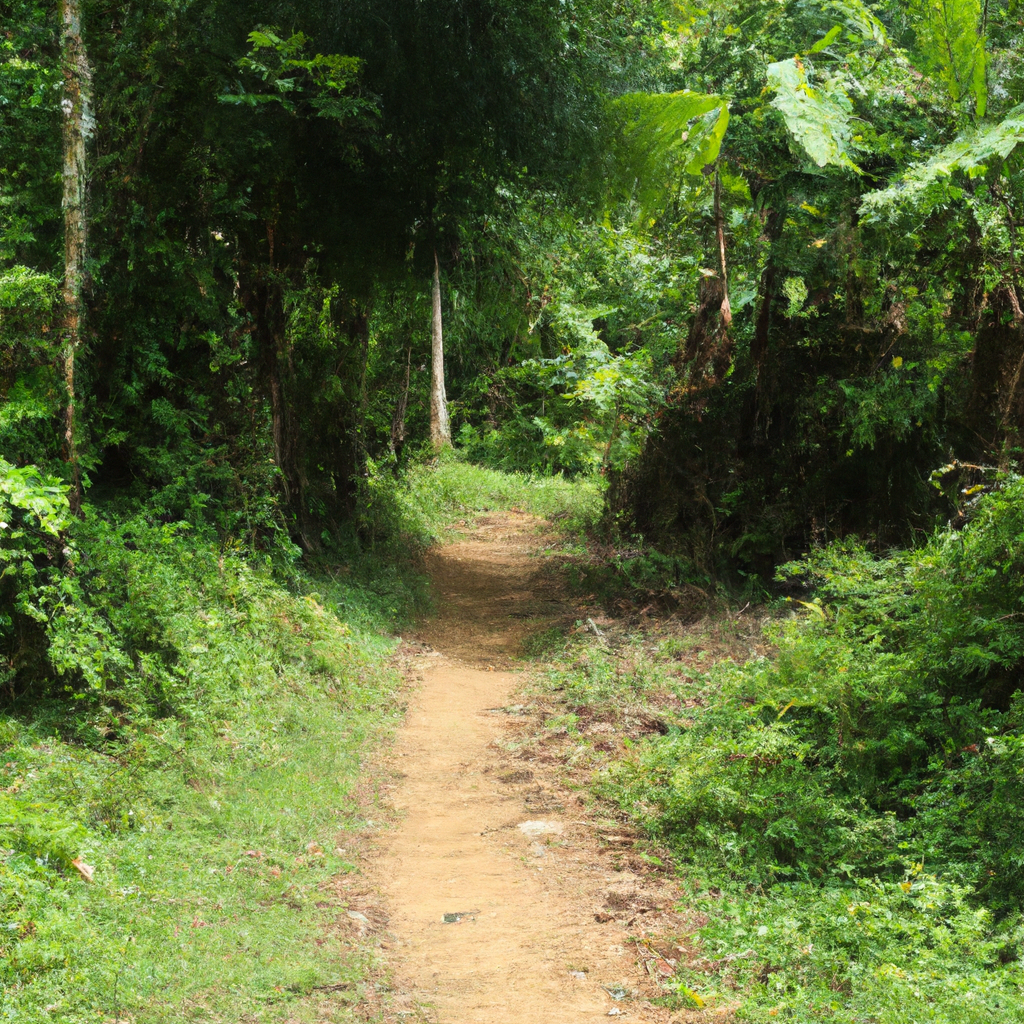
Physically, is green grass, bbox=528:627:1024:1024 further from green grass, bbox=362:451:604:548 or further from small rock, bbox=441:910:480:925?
green grass, bbox=362:451:604:548

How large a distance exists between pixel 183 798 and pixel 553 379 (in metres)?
8.90

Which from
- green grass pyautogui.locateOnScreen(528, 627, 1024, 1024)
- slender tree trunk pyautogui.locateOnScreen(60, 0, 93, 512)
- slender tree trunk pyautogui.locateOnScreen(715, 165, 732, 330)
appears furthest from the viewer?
slender tree trunk pyautogui.locateOnScreen(715, 165, 732, 330)

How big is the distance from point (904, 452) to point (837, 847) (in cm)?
545

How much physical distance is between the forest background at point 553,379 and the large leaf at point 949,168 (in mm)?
45

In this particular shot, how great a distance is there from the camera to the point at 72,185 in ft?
22.6

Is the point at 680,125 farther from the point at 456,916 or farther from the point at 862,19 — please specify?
the point at 456,916

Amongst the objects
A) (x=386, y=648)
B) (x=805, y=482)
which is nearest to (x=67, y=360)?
(x=386, y=648)

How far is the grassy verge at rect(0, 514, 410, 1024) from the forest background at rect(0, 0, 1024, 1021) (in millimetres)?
40

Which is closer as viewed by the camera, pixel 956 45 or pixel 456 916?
pixel 456 916

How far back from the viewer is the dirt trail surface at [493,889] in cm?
422

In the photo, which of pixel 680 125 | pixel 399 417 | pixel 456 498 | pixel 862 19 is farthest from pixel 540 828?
pixel 456 498

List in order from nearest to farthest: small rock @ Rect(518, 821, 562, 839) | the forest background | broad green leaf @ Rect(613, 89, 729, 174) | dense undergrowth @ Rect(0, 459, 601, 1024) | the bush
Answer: dense undergrowth @ Rect(0, 459, 601, 1024)
the bush
the forest background
small rock @ Rect(518, 821, 562, 839)
broad green leaf @ Rect(613, 89, 729, 174)

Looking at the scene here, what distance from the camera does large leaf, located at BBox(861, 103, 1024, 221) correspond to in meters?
6.35

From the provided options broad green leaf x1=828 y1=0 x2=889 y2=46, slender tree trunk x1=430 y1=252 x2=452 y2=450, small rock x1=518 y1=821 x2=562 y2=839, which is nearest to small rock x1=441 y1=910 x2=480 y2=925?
small rock x1=518 y1=821 x2=562 y2=839
